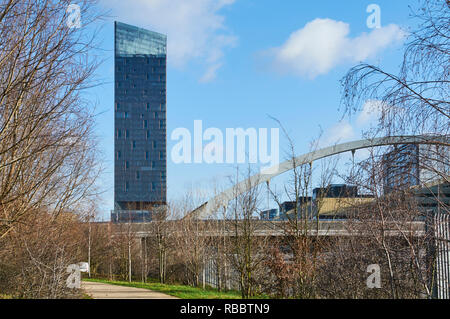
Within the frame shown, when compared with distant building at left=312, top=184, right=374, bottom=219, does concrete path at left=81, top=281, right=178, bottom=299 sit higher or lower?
lower

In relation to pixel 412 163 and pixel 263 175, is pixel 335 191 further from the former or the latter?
pixel 412 163

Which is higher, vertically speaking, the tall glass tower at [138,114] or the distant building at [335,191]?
the tall glass tower at [138,114]

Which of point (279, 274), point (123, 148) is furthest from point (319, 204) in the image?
point (123, 148)

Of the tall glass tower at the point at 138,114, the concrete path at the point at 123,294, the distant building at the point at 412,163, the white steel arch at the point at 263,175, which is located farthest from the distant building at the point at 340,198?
the tall glass tower at the point at 138,114

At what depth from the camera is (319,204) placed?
1186cm

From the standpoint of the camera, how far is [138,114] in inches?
4003

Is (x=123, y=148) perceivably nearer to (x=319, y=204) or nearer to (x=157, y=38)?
(x=157, y=38)

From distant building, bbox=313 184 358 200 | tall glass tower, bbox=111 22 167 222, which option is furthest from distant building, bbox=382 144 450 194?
tall glass tower, bbox=111 22 167 222

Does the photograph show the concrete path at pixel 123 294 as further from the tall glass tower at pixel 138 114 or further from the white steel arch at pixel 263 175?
the tall glass tower at pixel 138 114

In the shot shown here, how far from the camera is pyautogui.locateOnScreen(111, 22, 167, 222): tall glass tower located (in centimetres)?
9751

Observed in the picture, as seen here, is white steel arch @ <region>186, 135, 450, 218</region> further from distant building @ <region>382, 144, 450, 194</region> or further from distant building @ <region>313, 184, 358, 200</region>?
distant building @ <region>313, 184, 358, 200</region>

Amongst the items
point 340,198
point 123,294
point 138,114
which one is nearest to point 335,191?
point 340,198

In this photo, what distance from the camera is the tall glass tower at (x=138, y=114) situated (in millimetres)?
97512

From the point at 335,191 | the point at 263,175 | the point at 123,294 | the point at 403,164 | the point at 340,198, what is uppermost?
the point at 263,175
